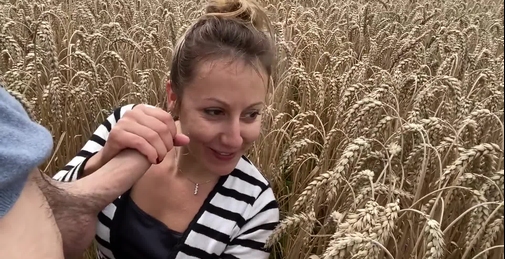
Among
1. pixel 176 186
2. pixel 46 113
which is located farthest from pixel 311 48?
pixel 176 186

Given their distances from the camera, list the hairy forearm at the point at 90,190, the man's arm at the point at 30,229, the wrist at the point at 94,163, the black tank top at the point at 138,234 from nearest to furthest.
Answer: the man's arm at the point at 30,229
the hairy forearm at the point at 90,190
the wrist at the point at 94,163
the black tank top at the point at 138,234

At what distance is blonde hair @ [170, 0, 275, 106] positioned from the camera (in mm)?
1095

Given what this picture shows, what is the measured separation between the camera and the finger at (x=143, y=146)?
0.88m

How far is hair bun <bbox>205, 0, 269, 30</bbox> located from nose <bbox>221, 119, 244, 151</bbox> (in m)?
0.28

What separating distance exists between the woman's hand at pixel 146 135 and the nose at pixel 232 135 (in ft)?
0.42

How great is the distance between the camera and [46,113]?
162 centimetres

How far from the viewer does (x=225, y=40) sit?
111 centimetres

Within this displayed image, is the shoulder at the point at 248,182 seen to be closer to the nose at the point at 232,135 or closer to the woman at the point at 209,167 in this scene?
the woman at the point at 209,167

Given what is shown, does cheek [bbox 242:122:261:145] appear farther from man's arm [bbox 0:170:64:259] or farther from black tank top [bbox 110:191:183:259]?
man's arm [bbox 0:170:64:259]

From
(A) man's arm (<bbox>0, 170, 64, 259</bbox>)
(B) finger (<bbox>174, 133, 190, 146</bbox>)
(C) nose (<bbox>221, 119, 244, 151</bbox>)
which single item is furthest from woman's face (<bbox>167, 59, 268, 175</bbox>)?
(A) man's arm (<bbox>0, 170, 64, 259</bbox>)

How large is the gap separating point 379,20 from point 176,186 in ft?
8.78

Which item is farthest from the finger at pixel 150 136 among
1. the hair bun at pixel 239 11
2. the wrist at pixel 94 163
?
the hair bun at pixel 239 11

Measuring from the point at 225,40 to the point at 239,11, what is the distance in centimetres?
10

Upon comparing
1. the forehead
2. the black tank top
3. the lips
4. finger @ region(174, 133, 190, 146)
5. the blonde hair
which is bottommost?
the black tank top
